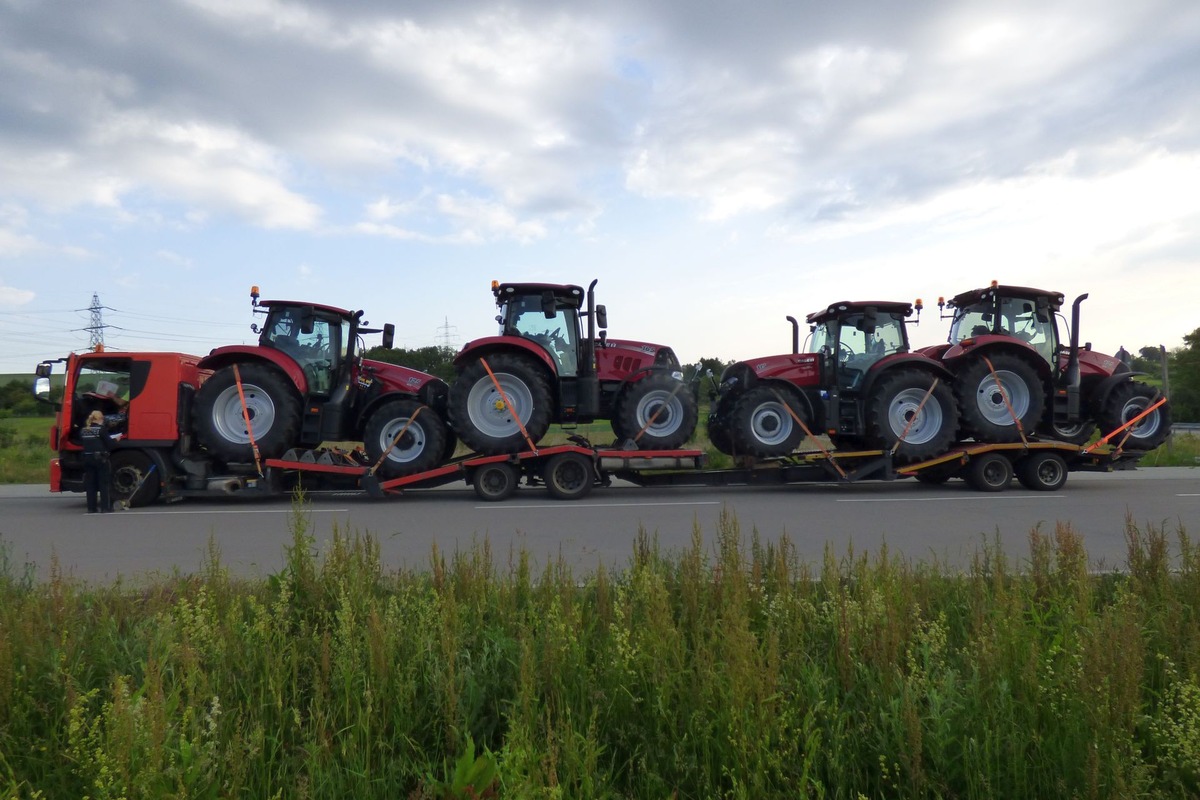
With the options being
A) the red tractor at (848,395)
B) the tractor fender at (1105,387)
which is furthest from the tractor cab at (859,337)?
the tractor fender at (1105,387)

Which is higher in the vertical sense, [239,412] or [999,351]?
[999,351]

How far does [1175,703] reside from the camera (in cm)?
342

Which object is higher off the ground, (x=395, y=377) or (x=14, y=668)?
(x=395, y=377)

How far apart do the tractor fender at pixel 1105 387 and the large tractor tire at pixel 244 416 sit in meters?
11.8

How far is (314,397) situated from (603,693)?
31.5 feet

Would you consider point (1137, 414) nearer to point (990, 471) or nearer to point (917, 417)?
point (990, 471)

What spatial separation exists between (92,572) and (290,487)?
5.57m

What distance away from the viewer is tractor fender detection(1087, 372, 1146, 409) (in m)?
12.7

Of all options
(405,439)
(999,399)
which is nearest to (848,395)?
(999,399)

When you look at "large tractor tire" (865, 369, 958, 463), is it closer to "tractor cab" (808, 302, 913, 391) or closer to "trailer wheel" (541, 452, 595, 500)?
"tractor cab" (808, 302, 913, 391)

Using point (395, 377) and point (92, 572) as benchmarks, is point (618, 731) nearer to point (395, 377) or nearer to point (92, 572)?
point (92, 572)

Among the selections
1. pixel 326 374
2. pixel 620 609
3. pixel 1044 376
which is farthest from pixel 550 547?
pixel 1044 376

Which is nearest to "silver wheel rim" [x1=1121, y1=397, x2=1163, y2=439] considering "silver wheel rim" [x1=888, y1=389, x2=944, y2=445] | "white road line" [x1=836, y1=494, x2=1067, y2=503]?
"white road line" [x1=836, y1=494, x2=1067, y2=503]

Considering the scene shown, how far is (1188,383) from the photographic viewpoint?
4622 cm
